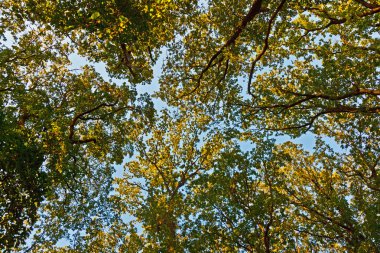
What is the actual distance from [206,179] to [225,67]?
21.8ft

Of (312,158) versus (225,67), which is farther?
(312,158)

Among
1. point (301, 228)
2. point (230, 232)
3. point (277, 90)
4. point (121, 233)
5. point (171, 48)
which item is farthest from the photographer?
point (121, 233)

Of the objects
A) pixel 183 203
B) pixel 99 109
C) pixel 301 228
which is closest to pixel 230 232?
pixel 183 203

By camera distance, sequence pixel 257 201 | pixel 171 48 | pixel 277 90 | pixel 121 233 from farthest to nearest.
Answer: pixel 121 233 → pixel 277 90 → pixel 171 48 → pixel 257 201

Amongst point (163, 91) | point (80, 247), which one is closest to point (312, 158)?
point (163, 91)

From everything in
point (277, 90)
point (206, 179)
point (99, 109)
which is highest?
point (277, 90)

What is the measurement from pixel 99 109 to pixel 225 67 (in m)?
7.80

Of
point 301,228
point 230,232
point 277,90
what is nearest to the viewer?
point 230,232

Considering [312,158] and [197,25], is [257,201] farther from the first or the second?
[312,158]

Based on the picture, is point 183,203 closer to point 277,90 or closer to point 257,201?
point 257,201

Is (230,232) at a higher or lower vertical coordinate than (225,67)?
lower

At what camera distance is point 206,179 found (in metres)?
16.0

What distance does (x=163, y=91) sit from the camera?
1931cm

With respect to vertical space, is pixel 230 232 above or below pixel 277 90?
below
